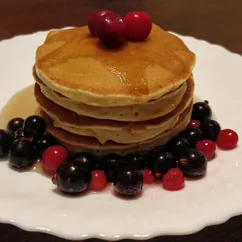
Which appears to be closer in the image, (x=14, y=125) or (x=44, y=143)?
(x=44, y=143)

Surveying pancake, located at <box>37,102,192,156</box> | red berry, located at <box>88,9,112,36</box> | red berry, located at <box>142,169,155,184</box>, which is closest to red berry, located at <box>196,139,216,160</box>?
pancake, located at <box>37,102,192,156</box>

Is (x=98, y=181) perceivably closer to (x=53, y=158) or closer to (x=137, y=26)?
(x=53, y=158)

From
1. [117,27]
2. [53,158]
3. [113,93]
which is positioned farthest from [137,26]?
[53,158]

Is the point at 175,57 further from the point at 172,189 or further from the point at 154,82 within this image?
the point at 172,189

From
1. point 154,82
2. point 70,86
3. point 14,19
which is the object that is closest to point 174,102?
point 154,82

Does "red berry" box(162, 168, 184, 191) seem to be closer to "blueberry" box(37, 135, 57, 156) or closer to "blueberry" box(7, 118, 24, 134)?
"blueberry" box(37, 135, 57, 156)
